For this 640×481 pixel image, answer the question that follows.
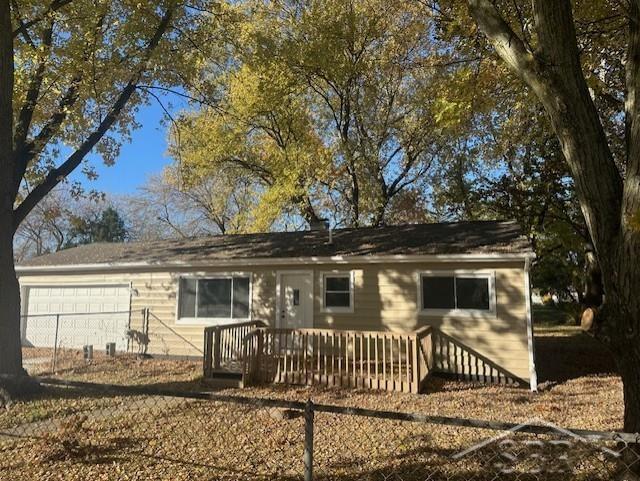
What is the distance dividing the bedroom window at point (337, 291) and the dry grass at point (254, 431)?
9.48 feet

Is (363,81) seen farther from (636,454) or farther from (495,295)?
(636,454)

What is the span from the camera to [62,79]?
9.69 meters

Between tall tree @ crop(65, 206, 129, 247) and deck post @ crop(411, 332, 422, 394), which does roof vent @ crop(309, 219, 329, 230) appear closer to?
deck post @ crop(411, 332, 422, 394)

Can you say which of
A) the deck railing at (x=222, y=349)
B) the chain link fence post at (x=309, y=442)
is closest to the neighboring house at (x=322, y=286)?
the deck railing at (x=222, y=349)

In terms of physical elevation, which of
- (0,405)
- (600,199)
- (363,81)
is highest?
(363,81)

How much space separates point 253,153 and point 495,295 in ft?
42.7

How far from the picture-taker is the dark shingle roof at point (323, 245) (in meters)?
10.8

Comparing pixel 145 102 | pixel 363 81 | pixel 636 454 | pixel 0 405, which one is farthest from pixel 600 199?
pixel 363 81

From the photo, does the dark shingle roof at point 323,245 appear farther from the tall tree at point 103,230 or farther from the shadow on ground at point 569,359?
the tall tree at point 103,230

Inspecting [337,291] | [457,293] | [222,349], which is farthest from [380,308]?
[222,349]

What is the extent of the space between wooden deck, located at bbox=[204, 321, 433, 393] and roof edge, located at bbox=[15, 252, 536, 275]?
5.82 feet

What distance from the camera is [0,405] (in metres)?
A: 7.53

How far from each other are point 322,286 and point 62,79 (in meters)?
7.71

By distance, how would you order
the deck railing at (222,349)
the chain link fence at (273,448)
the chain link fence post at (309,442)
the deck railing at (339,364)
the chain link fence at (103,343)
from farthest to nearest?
the chain link fence at (103,343)
the deck railing at (222,349)
the deck railing at (339,364)
the chain link fence at (273,448)
the chain link fence post at (309,442)
